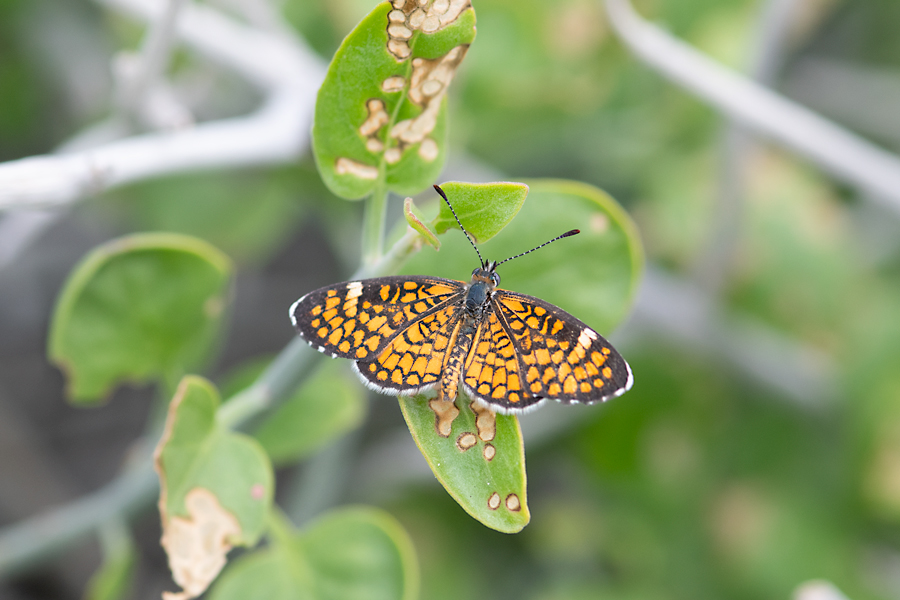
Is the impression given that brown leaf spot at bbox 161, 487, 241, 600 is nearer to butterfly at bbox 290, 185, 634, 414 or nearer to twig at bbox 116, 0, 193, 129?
butterfly at bbox 290, 185, 634, 414

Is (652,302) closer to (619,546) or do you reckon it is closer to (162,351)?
(619,546)

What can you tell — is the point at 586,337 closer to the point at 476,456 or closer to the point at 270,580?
the point at 476,456

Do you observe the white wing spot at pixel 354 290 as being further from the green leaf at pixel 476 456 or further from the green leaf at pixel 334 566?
the green leaf at pixel 334 566

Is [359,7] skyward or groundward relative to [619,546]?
skyward

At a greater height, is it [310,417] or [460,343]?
[460,343]

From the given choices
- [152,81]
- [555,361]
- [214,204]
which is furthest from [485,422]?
[214,204]

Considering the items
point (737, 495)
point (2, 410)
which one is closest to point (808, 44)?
point (737, 495)

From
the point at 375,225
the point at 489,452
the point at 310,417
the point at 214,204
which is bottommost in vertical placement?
the point at 214,204

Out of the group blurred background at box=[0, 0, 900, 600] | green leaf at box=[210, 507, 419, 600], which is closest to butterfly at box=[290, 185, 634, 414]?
green leaf at box=[210, 507, 419, 600]
